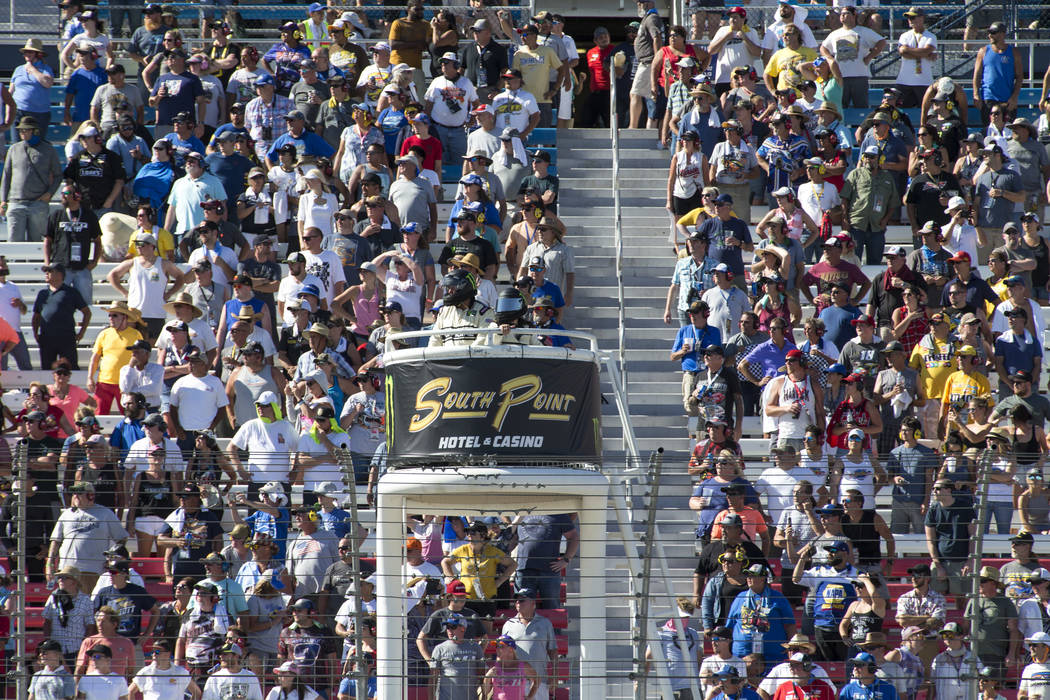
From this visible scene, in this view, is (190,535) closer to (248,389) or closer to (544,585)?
(544,585)

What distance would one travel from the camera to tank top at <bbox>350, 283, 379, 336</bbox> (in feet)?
53.1

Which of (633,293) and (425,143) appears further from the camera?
(425,143)

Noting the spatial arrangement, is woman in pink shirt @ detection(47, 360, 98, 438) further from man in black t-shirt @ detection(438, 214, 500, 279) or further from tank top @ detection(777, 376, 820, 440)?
tank top @ detection(777, 376, 820, 440)

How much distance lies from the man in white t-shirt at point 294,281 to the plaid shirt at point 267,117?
300cm

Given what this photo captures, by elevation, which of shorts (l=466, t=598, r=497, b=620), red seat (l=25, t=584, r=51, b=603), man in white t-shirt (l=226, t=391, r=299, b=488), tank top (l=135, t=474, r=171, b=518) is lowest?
shorts (l=466, t=598, r=497, b=620)

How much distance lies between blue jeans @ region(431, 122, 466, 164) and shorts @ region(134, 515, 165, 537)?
23.8 feet

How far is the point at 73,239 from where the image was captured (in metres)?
17.3

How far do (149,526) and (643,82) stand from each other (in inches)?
369

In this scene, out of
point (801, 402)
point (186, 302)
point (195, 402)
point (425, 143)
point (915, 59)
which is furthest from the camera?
point (915, 59)

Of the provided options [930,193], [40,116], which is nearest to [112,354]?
[40,116]

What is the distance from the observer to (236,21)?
23.6m

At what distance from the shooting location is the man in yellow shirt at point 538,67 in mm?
19984

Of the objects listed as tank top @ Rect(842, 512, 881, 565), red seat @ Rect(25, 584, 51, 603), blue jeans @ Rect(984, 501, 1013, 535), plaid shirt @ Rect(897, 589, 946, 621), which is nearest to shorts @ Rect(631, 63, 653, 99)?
blue jeans @ Rect(984, 501, 1013, 535)

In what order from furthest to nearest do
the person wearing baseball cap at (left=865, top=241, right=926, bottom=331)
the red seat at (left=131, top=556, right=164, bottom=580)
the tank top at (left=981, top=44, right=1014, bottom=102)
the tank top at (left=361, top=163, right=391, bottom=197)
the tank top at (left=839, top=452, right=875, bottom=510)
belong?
1. the tank top at (left=981, top=44, right=1014, bottom=102)
2. the tank top at (left=361, top=163, right=391, bottom=197)
3. the person wearing baseball cap at (left=865, top=241, right=926, bottom=331)
4. the red seat at (left=131, top=556, right=164, bottom=580)
5. the tank top at (left=839, top=452, right=875, bottom=510)
